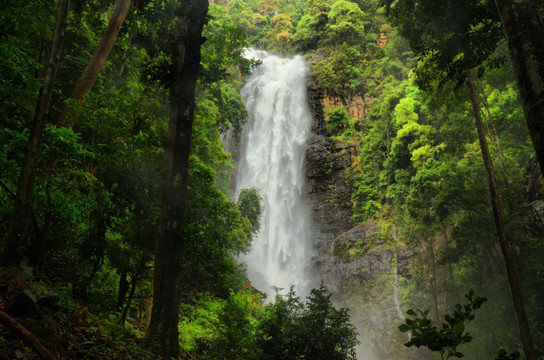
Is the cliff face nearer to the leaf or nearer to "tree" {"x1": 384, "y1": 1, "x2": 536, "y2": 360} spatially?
"tree" {"x1": 384, "y1": 1, "x2": 536, "y2": 360}

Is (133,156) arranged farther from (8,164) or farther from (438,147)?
(438,147)

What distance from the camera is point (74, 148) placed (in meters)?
4.68

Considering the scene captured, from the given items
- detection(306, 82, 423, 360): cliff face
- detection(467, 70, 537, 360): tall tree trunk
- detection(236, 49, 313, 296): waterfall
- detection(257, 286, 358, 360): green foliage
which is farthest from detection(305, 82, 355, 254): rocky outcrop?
detection(257, 286, 358, 360): green foliage

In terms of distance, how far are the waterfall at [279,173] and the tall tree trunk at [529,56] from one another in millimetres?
24909

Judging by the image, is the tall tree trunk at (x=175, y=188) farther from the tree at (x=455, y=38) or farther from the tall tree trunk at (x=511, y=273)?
the tall tree trunk at (x=511, y=273)

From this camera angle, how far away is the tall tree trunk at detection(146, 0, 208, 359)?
503 cm

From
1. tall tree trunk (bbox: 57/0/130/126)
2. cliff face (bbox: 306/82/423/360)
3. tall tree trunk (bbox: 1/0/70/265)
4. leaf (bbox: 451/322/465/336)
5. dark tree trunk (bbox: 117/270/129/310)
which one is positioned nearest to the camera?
leaf (bbox: 451/322/465/336)

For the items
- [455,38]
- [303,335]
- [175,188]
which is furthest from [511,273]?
[175,188]

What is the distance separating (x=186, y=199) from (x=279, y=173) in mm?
24379

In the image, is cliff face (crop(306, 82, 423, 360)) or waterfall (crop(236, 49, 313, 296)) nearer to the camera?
cliff face (crop(306, 82, 423, 360))

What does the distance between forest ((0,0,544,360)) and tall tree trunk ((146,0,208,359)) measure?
0.03 meters

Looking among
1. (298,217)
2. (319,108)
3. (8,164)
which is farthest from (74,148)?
(319,108)

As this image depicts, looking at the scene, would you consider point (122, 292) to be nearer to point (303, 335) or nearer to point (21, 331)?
point (303, 335)

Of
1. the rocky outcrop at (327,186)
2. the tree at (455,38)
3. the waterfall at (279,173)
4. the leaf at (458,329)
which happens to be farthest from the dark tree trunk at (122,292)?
the rocky outcrop at (327,186)
